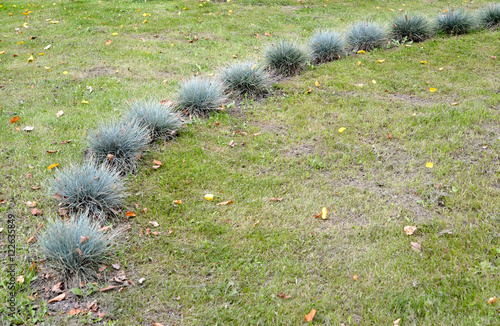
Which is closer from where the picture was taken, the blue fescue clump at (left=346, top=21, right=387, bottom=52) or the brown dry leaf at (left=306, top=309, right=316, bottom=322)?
the brown dry leaf at (left=306, top=309, right=316, bottom=322)

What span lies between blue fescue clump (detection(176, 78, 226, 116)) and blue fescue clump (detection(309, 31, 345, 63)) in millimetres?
2616

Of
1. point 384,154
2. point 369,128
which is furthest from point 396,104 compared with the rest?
point 384,154

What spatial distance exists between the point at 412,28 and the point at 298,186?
5751mm

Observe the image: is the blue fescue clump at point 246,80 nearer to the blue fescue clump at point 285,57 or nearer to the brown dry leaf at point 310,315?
the blue fescue clump at point 285,57

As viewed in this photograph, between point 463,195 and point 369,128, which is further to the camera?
point 369,128

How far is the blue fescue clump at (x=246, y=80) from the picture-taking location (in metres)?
6.40

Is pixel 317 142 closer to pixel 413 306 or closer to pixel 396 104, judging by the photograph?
pixel 396 104

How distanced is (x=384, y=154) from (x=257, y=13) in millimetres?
7946

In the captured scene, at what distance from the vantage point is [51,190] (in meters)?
4.10

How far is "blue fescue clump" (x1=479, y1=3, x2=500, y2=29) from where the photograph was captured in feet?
29.9

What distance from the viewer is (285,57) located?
7.12 metres

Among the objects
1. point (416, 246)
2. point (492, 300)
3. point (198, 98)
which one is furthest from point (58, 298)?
point (198, 98)

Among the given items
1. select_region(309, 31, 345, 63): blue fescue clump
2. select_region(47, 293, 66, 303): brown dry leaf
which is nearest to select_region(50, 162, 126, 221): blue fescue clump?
select_region(47, 293, 66, 303): brown dry leaf

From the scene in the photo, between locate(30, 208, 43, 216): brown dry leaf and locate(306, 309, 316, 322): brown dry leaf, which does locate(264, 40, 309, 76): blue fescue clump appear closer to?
locate(30, 208, 43, 216): brown dry leaf
